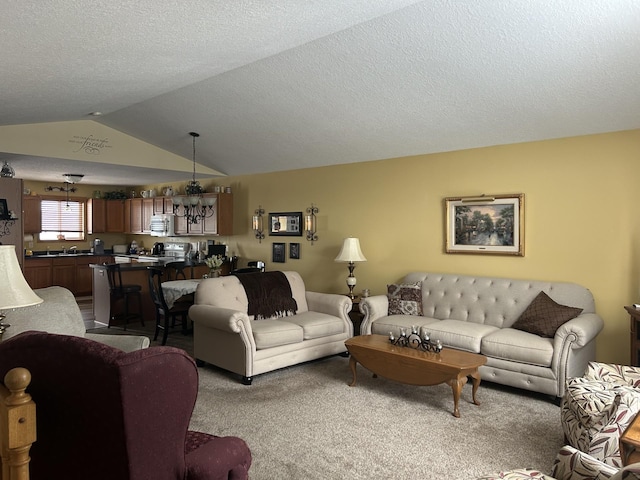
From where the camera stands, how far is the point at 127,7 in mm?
2551

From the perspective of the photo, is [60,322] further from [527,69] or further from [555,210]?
[555,210]

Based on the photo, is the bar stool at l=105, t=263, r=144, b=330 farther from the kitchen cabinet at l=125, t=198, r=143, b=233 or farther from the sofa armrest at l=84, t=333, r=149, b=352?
the sofa armrest at l=84, t=333, r=149, b=352

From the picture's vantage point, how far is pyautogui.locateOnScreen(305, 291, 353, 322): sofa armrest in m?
5.27

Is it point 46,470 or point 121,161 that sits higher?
point 121,161

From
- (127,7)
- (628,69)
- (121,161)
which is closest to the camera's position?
(127,7)

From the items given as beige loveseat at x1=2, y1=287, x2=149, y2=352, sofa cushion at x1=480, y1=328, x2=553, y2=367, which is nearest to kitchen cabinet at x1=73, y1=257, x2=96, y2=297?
beige loveseat at x1=2, y1=287, x2=149, y2=352

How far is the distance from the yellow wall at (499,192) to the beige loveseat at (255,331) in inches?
44.2

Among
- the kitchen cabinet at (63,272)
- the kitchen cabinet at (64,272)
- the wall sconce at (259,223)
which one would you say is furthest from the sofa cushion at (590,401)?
the kitchen cabinet at (64,272)

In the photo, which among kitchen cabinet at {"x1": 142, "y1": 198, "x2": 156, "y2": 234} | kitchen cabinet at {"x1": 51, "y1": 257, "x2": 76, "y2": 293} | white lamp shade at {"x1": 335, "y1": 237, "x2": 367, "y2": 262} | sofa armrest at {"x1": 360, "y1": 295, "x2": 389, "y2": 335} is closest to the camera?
sofa armrest at {"x1": 360, "y1": 295, "x2": 389, "y2": 335}

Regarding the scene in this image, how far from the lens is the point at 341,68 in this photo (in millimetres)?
4156

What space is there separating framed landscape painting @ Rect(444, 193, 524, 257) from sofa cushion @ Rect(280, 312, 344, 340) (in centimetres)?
154

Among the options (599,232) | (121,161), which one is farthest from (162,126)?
(599,232)

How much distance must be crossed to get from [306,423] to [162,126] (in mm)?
4520

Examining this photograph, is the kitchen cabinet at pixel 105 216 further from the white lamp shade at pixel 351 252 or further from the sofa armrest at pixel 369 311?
the sofa armrest at pixel 369 311
